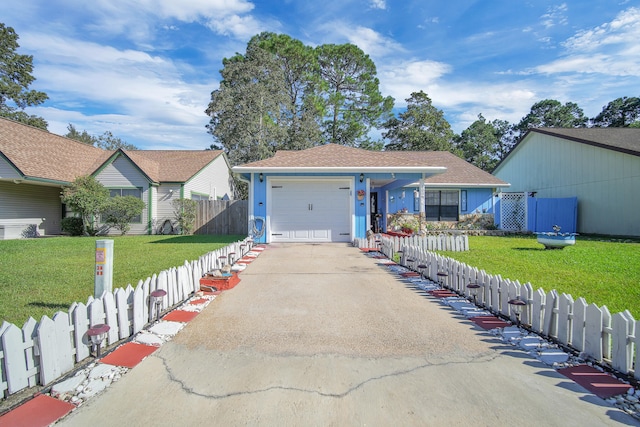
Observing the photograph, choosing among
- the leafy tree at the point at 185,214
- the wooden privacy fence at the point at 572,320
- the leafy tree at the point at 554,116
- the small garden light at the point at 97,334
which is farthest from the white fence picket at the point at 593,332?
the leafy tree at the point at 554,116

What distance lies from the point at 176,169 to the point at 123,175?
2.66 m

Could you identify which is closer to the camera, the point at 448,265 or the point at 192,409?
the point at 192,409

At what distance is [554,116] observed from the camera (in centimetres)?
4219

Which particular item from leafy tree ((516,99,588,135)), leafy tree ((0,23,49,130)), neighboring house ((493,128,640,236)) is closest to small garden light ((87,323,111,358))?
neighboring house ((493,128,640,236))

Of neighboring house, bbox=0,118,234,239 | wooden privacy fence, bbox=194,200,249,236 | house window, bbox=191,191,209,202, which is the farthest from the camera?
house window, bbox=191,191,209,202

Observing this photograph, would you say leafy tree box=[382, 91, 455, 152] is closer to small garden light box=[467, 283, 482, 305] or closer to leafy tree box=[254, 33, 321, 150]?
leafy tree box=[254, 33, 321, 150]

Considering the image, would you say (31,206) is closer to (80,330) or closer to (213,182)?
(213,182)

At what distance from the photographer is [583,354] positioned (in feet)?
10.4

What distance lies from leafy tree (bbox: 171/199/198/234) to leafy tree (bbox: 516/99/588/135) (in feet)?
135

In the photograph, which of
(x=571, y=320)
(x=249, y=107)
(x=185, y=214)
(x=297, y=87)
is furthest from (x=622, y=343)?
(x=297, y=87)

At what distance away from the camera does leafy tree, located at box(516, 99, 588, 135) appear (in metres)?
41.6

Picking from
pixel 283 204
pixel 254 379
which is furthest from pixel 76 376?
pixel 283 204

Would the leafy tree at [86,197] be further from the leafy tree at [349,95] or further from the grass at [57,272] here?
the leafy tree at [349,95]

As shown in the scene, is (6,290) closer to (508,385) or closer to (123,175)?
(508,385)
